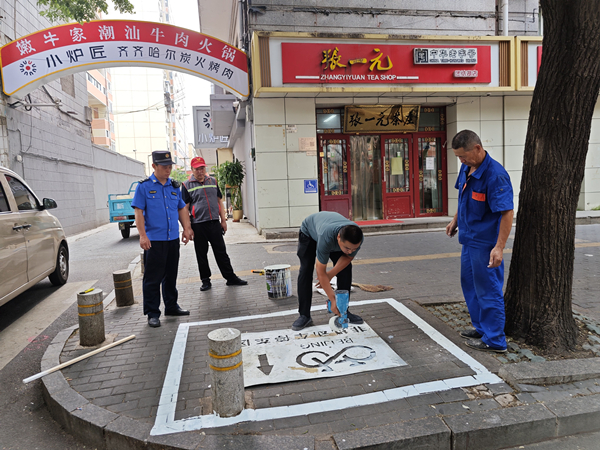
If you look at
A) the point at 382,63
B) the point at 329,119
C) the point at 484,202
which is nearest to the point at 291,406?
the point at 484,202

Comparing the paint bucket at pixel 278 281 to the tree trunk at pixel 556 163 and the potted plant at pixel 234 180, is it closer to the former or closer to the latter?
the tree trunk at pixel 556 163

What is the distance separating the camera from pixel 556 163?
11.4 feet

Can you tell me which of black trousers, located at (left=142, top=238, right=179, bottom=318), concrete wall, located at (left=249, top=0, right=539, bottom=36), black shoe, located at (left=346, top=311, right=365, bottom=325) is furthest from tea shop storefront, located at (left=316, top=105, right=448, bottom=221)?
black shoe, located at (left=346, top=311, right=365, bottom=325)

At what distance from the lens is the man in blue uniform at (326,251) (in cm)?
339

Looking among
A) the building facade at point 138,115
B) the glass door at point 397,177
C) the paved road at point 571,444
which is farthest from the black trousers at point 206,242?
the building facade at point 138,115

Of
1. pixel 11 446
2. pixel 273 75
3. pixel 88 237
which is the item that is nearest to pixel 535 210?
pixel 11 446

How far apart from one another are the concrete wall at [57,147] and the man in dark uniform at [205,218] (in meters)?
8.36

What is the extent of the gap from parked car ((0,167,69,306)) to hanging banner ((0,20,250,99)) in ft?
18.0

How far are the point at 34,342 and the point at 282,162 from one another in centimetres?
790

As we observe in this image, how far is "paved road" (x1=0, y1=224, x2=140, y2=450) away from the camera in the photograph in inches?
111

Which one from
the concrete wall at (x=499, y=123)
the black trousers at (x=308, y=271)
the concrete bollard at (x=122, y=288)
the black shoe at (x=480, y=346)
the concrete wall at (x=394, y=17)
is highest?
the concrete wall at (x=394, y=17)

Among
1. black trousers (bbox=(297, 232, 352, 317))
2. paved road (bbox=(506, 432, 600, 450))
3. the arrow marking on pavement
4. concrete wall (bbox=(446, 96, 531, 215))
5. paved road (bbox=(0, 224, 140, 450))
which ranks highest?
concrete wall (bbox=(446, 96, 531, 215))

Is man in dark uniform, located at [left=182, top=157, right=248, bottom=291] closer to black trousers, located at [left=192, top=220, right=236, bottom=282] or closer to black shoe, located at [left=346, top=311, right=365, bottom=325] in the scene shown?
black trousers, located at [left=192, top=220, right=236, bottom=282]

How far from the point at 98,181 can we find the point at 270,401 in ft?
Answer: 66.1
